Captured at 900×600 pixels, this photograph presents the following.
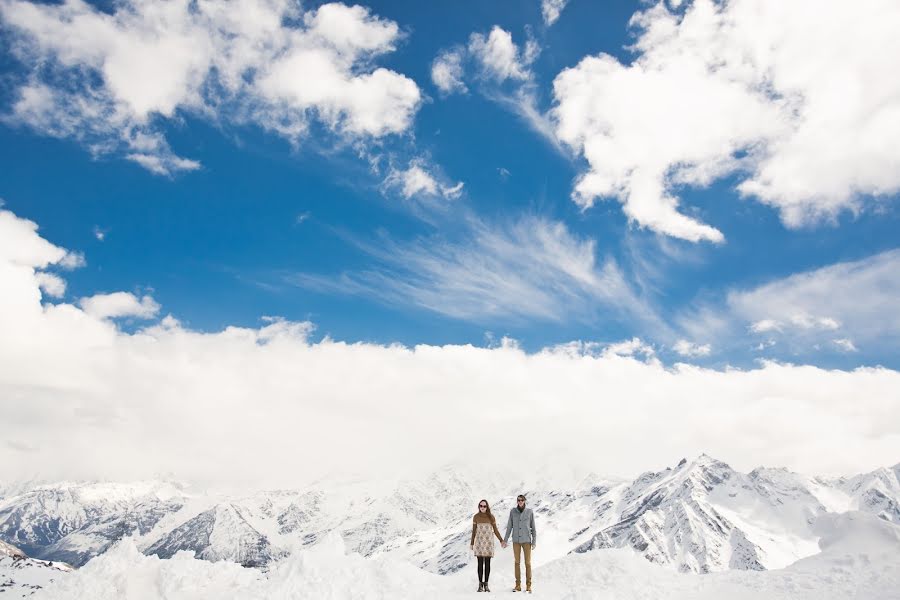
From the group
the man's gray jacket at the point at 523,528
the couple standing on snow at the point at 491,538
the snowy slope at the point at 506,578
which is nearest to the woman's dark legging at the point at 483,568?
the couple standing on snow at the point at 491,538

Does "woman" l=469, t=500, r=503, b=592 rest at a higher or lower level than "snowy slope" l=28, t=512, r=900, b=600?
higher

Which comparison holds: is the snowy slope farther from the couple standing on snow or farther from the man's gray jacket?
the man's gray jacket

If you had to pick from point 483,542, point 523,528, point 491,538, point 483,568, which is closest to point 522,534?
point 523,528

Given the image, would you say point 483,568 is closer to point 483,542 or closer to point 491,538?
point 483,542

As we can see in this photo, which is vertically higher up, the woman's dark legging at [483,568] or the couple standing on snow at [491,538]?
the couple standing on snow at [491,538]

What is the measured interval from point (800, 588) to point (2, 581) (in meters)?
218

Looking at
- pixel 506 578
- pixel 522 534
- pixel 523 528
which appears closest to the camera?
pixel 522 534

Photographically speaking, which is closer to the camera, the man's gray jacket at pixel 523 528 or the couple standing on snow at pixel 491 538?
the couple standing on snow at pixel 491 538

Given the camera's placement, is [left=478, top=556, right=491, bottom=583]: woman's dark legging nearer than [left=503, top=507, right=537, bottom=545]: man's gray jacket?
Yes

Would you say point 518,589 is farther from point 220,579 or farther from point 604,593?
point 220,579

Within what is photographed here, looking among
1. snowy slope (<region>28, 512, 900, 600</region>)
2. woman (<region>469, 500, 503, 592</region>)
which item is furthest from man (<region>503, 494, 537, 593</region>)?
snowy slope (<region>28, 512, 900, 600</region>)

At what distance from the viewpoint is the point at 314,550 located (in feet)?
71.4

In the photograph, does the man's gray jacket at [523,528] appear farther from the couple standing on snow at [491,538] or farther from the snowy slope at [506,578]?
the snowy slope at [506,578]

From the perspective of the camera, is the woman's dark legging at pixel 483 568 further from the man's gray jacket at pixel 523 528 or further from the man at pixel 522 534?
the man's gray jacket at pixel 523 528
